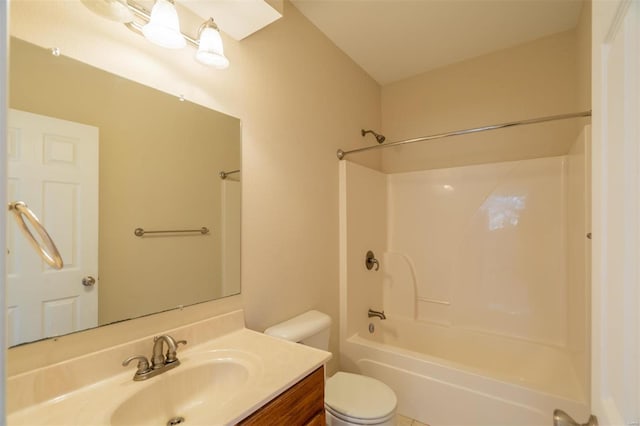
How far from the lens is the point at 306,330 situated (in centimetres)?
156

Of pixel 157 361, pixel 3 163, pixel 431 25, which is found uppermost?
pixel 431 25

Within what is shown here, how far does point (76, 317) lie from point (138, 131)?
2.17 ft

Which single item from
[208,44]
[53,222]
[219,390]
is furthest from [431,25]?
[219,390]

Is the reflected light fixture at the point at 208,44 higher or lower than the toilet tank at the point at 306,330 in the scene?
higher

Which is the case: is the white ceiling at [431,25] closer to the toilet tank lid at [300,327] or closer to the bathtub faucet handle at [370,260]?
the bathtub faucet handle at [370,260]

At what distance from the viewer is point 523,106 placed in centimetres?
224

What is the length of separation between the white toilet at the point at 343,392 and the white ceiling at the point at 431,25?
1.93 m

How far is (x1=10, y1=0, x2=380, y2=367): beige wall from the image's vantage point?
94 cm

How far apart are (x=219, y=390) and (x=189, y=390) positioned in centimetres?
10

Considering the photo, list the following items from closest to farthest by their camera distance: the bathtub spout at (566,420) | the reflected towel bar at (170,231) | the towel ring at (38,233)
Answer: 1. the bathtub spout at (566,420)
2. the towel ring at (38,233)
3. the reflected towel bar at (170,231)

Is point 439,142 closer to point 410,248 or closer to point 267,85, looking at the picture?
point 410,248

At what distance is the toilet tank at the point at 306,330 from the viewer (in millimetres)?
1473

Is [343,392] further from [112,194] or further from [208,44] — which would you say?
[208,44]
